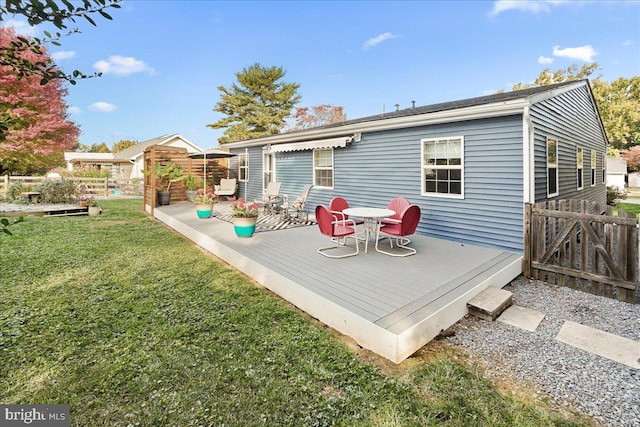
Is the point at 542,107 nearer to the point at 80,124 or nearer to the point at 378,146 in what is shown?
the point at 378,146

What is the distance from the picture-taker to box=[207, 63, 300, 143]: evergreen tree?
28484 mm

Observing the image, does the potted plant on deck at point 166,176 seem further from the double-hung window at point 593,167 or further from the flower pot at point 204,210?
the double-hung window at point 593,167

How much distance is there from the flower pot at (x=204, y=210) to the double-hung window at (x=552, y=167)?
8.42 metres

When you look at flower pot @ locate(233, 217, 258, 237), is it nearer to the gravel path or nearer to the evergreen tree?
the gravel path

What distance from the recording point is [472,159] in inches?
247

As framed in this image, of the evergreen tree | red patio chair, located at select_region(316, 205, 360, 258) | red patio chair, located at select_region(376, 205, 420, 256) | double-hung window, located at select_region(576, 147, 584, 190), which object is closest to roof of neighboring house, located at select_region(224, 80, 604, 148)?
double-hung window, located at select_region(576, 147, 584, 190)

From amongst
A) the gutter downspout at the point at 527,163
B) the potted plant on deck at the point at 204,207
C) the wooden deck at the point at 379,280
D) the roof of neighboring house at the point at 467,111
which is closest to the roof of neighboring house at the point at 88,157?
the potted plant on deck at the point at 204,207

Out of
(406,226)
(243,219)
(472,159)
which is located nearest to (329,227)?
(406,226)

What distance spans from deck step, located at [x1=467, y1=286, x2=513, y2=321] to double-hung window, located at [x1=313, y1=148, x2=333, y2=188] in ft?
19.7

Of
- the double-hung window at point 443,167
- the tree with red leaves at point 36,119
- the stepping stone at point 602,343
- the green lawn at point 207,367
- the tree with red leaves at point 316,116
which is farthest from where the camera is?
the tree with red leaves at point 316,116

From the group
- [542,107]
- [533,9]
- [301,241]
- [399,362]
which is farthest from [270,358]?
[533,9]

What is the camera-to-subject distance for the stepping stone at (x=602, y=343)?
304 centimetres

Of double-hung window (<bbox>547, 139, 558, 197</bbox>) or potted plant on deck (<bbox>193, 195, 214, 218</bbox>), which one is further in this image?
potted plant on deck (<bbox>193, 195, 214, 218</bbox>)

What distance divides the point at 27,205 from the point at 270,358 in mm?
15435
